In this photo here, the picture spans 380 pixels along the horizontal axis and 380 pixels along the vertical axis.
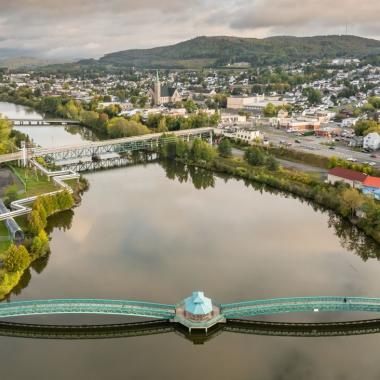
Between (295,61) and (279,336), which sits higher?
(279,336)

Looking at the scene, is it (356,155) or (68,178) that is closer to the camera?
(68,178)

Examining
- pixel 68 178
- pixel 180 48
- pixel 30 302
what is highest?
pixel 30 302

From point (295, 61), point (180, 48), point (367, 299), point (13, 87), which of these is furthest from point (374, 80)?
point (180, 48)

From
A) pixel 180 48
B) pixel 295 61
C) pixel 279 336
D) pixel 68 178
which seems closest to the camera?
pixel 279 336

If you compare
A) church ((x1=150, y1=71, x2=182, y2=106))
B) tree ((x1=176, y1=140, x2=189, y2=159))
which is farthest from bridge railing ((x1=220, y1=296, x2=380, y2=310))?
church ((x1=150, y1=71, x2=182, y2=106))

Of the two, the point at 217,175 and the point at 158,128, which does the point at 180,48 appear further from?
the point at 217,175

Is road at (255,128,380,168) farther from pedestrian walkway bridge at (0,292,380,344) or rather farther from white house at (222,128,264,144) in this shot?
pedestrian walkway bridge at (0,292,380,344)

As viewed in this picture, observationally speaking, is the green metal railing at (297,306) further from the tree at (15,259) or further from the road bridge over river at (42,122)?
the road bridge over river at (42,122)
